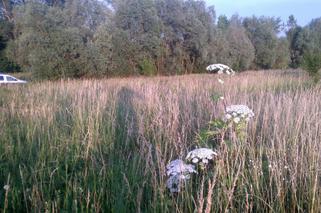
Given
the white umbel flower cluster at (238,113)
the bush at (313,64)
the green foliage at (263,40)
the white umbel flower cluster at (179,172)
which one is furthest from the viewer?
the green foliage at (263,40)

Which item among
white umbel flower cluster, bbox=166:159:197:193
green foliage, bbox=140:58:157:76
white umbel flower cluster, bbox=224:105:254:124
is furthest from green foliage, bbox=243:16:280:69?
white umbel flower cluster, bbox=166:159:197:193

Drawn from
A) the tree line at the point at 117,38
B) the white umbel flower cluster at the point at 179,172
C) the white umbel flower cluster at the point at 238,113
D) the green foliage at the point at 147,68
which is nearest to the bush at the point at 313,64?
the tree line at the point at 117,38

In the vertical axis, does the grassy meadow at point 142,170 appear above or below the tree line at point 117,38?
below

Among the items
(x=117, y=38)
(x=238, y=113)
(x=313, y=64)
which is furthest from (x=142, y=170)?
(x=117, y=38)

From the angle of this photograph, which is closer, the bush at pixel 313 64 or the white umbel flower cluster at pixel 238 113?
the white umbel flower cluster at pixel 238 113

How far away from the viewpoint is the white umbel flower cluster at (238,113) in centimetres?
274

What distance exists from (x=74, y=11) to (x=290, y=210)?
1464 cm

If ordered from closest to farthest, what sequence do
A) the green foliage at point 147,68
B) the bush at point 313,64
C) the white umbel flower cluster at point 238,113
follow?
the white umbel flower cluster at point 238,113 → the bush at point 313,64 → the green foliage at point 147,68

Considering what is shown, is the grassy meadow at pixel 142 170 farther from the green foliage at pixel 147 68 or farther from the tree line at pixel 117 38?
the green foliage at pixel 147 68

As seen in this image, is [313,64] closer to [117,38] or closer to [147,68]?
[147,68]

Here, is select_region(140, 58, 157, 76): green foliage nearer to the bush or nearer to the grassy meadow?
the bush

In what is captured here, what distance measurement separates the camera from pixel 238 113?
2.81 metres

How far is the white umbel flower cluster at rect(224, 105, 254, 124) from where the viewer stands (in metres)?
2.74

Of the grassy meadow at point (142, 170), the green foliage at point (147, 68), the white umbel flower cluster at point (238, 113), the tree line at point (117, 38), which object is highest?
the tree line at point (117, 38)
